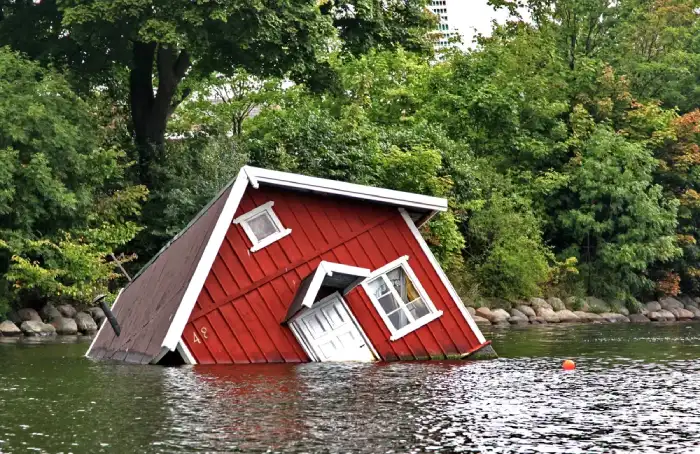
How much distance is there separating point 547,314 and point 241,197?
29.5 meters

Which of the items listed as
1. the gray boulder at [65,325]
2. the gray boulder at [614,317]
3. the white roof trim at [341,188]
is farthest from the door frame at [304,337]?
the gray boulder at [614,317]

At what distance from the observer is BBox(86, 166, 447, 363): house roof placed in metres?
22.8

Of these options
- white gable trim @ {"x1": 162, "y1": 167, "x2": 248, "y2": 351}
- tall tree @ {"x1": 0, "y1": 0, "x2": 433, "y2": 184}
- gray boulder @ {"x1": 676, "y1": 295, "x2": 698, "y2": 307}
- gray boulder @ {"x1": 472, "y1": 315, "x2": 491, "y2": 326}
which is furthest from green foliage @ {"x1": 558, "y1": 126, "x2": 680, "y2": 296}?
white gable trim @ {"x1": 162, "y1": 167, "x2": 248, "y2": 351}

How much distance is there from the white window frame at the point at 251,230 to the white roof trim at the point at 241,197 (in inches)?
17.0

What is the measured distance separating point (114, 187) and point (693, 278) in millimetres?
34226

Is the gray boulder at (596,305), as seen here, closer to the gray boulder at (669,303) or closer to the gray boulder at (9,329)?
the gray boulder at (669,303)

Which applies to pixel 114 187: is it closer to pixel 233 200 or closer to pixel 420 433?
pixel 233 200

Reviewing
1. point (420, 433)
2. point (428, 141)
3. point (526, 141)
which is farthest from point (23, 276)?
point (526, 141)

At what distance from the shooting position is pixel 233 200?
2353cm

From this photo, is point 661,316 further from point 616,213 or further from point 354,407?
point 354,407

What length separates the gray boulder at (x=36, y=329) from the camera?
38.0 m

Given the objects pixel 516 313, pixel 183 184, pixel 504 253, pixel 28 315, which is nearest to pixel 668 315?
pixel 516 313

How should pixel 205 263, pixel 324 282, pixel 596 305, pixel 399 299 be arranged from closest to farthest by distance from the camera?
pixel 205 263, pixel 324 282, pixel 399 299, pixel 596 305

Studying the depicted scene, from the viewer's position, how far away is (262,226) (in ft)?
80.6
